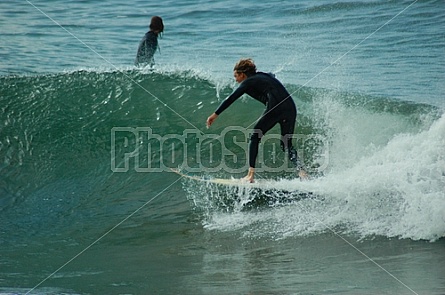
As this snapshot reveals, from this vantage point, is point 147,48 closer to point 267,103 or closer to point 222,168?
point 222,168

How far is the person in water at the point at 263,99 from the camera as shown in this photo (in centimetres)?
682

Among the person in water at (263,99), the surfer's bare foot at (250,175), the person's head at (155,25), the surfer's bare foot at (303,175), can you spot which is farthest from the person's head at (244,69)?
the person's head at (155,25)

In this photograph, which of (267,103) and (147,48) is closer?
(267,103)

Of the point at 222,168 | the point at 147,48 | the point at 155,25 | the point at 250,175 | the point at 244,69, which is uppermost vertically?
the point at 155,25

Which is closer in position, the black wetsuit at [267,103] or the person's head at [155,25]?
the black wetsuit at [267,103]

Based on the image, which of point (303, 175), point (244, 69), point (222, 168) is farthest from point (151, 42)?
point (303, 175)

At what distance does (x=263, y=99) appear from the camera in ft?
22.9

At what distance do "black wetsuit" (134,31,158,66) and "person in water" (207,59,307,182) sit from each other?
326cm

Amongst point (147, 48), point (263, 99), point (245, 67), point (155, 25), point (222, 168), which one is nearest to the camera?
point (245, 67)

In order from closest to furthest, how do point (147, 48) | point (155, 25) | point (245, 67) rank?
point (245, 67)
point (155, 25)
point (147, 48)

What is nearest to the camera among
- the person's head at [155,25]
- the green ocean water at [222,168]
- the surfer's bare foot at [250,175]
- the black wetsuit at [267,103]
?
the green ocean water at [222,168]

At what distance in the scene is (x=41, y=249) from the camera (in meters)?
6.32

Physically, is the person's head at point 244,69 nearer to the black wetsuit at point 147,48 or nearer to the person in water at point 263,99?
the person in water at point 263,99

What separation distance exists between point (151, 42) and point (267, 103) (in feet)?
11.5
